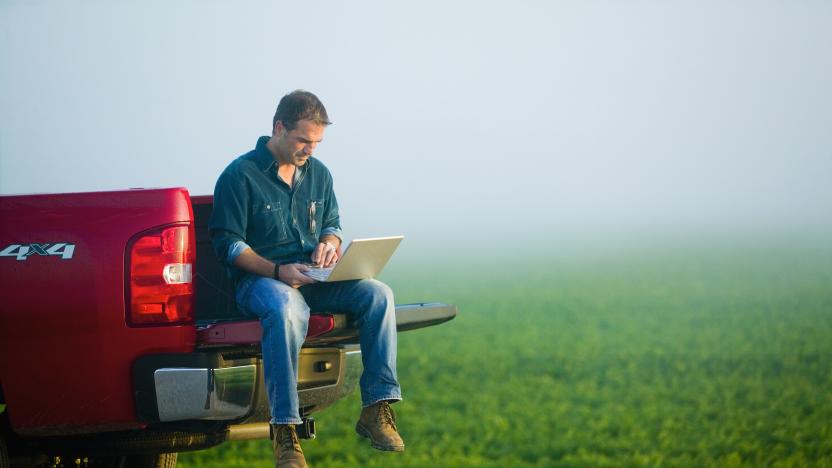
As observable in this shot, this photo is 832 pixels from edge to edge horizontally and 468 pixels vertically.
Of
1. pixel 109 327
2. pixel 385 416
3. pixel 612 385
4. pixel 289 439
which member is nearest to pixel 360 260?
pixel 385 416

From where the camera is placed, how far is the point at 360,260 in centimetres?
514

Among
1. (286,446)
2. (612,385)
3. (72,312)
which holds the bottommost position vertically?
(612,385)

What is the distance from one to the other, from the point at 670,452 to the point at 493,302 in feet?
150

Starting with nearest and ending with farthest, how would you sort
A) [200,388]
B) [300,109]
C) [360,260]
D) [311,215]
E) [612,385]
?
[200,388], [360,260], [300,109], [311,215], [612,385]

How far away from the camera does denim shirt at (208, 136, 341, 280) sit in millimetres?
5191

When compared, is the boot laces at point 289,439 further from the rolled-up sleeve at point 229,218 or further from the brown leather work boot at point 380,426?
the rolled-up sleeve at point 229,218

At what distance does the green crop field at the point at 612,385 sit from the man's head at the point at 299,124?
36.1 feet

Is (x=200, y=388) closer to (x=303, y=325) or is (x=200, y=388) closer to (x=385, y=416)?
(x=303, y=325)

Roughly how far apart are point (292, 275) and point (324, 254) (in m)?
0.32

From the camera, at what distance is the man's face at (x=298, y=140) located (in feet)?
17.3

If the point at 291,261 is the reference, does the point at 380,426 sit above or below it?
below

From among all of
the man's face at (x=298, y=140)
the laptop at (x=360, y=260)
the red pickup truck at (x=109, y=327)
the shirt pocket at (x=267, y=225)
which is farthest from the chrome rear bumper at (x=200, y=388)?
the man's face at (x=298, y=140)

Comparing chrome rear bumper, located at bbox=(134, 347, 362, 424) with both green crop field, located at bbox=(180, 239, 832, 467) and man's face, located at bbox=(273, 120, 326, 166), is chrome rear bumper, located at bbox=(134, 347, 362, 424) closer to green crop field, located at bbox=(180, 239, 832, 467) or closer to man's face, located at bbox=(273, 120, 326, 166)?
man's face, located at bbox=(273, 120, 326, 166)

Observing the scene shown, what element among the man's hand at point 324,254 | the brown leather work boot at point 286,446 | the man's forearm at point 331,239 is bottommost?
the brown leather work boot at point 286,446
